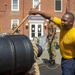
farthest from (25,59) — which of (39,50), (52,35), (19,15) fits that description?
(19,15)

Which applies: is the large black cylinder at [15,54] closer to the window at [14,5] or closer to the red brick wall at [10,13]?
the red brick wall at [10,13]

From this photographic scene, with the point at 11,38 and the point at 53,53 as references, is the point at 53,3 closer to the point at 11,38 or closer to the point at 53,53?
the point at 53,53

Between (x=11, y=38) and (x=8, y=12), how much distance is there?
2848 cm

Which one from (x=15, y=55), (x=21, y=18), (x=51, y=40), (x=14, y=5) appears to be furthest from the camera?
(x=14, y=5)

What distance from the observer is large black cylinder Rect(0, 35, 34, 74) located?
3.03m

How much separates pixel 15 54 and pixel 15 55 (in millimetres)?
11

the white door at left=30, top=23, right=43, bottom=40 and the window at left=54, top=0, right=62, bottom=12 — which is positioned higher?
the window at left=54, top=0, right=62, bottom=12

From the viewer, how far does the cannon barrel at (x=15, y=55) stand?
3027mm

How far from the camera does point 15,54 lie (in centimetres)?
310

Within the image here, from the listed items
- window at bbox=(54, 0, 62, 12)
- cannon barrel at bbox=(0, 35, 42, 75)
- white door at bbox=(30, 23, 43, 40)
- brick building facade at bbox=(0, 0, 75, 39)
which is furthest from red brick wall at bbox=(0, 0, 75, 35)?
cannon barrel at bbox=(0, 35, 42, 75)

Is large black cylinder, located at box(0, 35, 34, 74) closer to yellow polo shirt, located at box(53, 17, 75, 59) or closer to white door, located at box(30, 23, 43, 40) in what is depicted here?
yellow polo shirt, located at box(53, 17, 75, 59)

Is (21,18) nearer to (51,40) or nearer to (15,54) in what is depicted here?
(51,40)

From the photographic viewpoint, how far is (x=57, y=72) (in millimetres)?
9234

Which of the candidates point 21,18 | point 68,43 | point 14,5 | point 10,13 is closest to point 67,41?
point 68,43
